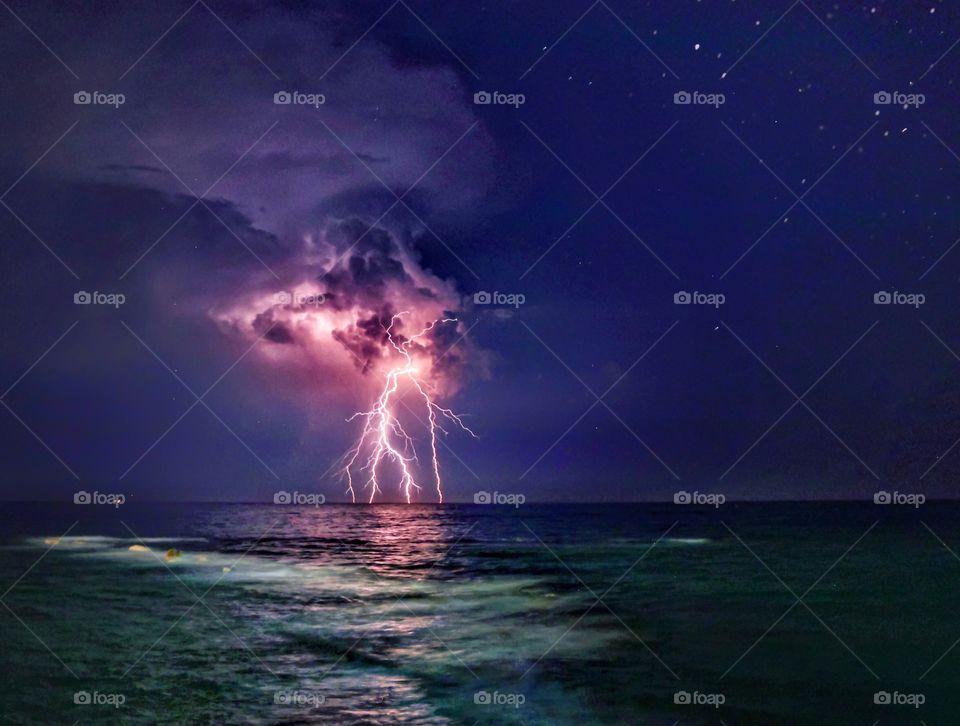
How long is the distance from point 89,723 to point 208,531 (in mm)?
31897

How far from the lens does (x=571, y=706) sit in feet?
32.8

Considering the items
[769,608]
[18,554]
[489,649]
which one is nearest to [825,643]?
[769,608]

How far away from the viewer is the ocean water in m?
10.0

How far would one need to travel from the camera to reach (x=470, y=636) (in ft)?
46.3

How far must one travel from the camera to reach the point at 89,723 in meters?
9.28

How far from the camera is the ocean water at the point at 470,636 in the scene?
395 inches

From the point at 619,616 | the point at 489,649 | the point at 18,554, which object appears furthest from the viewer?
the point at 18,554

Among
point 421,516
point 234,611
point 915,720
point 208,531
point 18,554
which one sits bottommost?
point 915,720

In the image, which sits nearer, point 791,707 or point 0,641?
point 791,707

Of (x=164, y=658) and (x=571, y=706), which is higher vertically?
(x=164, y=658)

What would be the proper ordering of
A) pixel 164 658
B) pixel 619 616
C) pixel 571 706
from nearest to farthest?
pixel 571 706
pixel 164 658
pixel 619 616

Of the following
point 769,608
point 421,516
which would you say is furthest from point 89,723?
point 421,516

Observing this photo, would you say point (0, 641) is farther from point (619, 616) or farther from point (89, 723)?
point (619, 616)

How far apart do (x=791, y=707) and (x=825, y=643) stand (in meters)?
4.28
